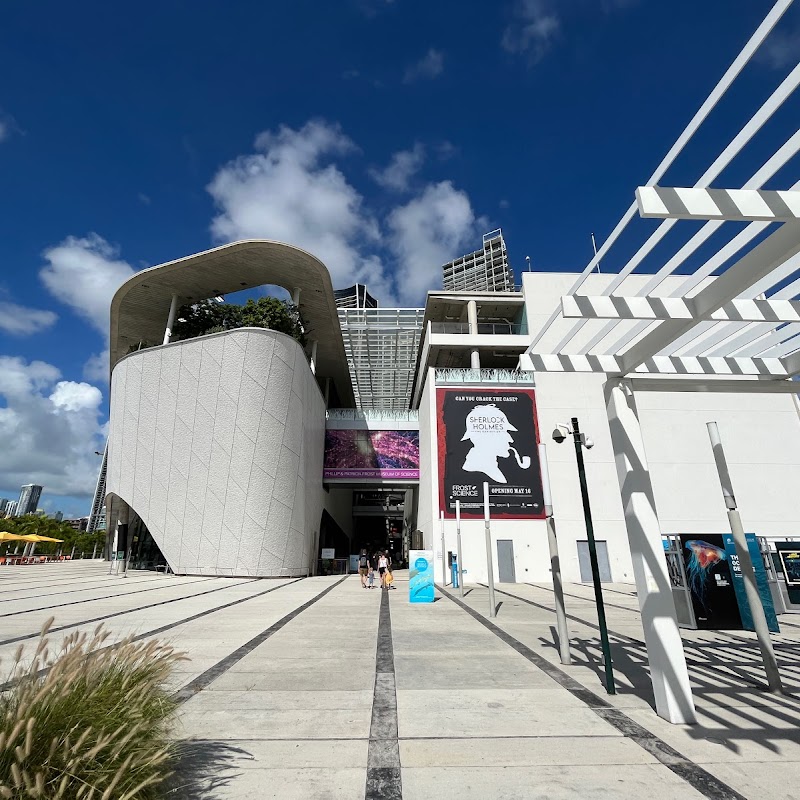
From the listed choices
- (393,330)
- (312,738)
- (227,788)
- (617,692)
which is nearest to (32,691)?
(227,788)

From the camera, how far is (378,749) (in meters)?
3.19

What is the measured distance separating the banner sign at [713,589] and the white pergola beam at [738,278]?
651 cm

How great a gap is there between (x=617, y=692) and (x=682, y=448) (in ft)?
78.5

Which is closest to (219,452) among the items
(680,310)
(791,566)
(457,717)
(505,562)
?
(505,562)

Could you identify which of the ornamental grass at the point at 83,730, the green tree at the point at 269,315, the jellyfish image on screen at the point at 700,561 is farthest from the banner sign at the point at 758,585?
the green tree at the point at 269,315

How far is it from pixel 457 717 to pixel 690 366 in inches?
164

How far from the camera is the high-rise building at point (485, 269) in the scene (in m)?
79.3

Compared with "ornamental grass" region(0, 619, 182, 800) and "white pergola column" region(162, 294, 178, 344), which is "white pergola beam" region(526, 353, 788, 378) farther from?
"white pergola column" region(162, 294, 178, 344)

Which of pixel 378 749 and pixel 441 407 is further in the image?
pixel 441 407

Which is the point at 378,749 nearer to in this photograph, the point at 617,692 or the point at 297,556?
the point at 617,692

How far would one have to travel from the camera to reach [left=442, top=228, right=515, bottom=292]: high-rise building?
79.3 meters

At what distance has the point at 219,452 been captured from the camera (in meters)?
22.6

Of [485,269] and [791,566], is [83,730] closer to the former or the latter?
[791,566]

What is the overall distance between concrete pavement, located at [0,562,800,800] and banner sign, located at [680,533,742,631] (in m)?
0.58
